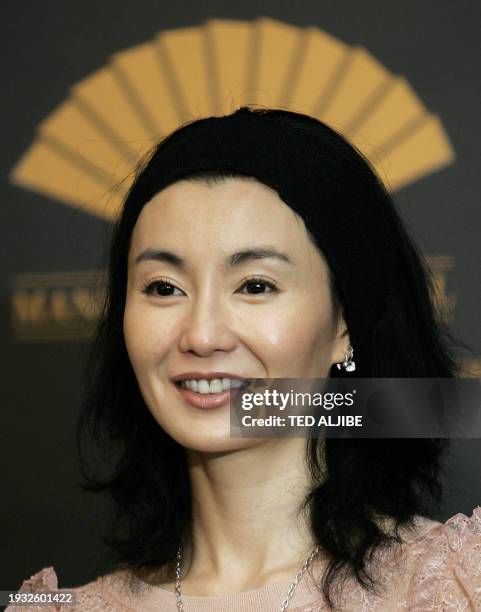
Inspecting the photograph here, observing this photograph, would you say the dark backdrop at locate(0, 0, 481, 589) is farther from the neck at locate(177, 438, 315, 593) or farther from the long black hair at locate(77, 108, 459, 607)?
the neck at locate(177, 438, 315, 593)

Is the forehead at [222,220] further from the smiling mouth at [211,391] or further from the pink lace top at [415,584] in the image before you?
the pink lace top at [415,584]

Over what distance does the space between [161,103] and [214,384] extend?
103 cm

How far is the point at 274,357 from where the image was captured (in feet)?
4.94

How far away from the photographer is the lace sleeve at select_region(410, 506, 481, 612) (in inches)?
56.8

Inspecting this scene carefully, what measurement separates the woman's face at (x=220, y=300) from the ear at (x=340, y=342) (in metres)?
0.05

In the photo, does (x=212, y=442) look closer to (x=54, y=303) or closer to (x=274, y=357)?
(x=274, y=357)

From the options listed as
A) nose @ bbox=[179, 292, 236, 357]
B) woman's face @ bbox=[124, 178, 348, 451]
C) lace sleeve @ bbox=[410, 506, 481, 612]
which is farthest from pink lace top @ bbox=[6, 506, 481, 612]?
nose @ bbox=[179, 292, 236, 357]

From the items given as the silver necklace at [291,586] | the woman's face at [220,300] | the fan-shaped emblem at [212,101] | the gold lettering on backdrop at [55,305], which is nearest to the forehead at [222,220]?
the woman's face at [220,300]

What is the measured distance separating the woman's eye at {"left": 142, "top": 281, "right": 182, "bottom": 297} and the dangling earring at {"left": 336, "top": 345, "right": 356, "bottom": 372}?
0.28 meters

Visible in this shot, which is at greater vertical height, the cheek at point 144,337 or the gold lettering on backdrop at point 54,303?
the gold lettering on backdrop at point 54,303

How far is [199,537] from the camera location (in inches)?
65.9

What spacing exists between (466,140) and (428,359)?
2.16 ft

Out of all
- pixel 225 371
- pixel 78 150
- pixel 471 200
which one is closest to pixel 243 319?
pixel 225 371

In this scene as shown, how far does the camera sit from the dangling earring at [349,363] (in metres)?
1.65
